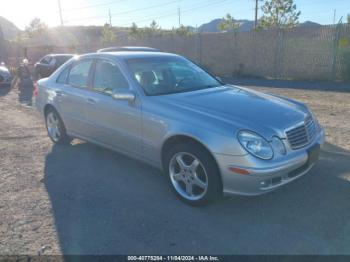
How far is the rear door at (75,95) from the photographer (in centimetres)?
502

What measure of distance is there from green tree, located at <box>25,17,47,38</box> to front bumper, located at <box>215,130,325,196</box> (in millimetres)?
53686

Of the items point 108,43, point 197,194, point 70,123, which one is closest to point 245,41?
point 108,43

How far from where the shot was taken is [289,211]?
11.7ft

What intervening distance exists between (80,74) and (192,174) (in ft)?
8.54

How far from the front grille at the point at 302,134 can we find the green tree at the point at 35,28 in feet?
176

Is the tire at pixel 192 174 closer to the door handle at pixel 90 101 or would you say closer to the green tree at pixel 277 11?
the door handle at pixel 90 101

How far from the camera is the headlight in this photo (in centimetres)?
322

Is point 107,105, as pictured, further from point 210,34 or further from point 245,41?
point 210,34

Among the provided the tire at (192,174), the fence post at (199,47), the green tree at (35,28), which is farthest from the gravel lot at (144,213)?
the green tree at (35,28)

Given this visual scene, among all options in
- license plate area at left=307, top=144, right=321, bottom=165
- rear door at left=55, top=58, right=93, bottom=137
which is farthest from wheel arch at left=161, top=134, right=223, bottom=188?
rear door at left=55, top=58, right=93, bottom=137

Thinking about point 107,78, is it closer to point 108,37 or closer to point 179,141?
point 179,141

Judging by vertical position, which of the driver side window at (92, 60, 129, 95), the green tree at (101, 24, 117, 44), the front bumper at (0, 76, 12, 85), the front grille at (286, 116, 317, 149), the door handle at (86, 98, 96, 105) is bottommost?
the front bumper at (0, 76, 12, 85)

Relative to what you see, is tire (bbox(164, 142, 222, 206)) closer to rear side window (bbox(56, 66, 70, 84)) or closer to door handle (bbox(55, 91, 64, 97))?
door handle (bbox(55, 91, 64, 97))

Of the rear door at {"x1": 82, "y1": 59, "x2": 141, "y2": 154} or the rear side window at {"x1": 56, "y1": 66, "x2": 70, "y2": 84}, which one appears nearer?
the rear door at {"x1": 82, "y1": 59, "x2": 141, "y2": 154}
